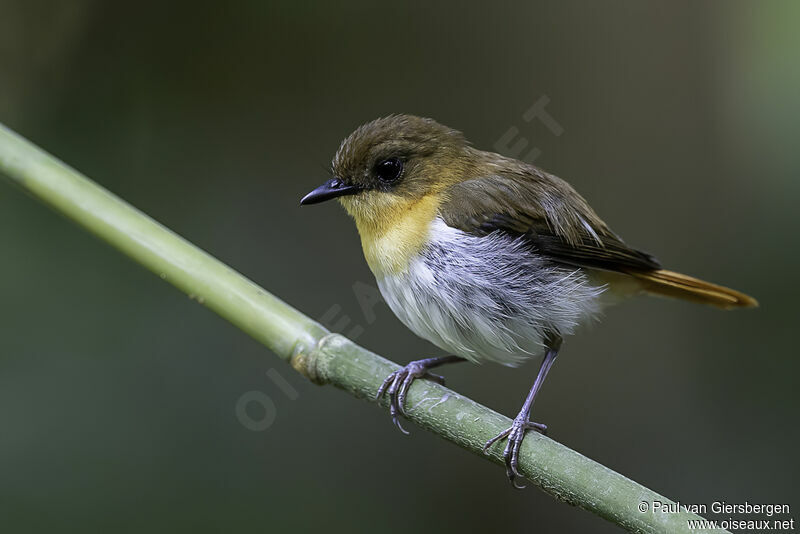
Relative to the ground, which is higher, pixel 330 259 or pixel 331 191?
pixel 330 259

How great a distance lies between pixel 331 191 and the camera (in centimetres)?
256

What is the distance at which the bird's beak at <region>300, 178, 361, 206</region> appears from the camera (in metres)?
2.52

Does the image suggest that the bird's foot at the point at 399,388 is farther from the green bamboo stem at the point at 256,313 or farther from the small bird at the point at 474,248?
the green bamboo stem at the point at 256,313

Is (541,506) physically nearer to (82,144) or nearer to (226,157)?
(226,157)

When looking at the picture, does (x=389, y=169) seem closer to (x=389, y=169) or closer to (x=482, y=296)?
(x=389, y=169)

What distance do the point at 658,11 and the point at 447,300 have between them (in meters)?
2.43

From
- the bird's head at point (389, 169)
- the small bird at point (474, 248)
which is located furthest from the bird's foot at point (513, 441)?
the bird's head at point (389, 169)

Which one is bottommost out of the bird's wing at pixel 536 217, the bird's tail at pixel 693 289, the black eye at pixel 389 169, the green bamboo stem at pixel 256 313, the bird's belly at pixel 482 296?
the green bamboo stem at pixel 256 313

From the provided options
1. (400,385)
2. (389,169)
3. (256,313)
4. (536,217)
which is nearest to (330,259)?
(389,169)

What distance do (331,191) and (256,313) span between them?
735 mm

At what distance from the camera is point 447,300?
7.97 feet

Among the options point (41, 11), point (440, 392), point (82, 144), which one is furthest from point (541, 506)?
point (41, 11)

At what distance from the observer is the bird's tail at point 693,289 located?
270 centimetres

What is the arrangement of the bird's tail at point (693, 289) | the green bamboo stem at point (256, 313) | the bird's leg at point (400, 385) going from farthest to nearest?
the bird's tail at point (693, 289) → the bird's leg at point (400, 385) → the green bamboo stem at point (256, 313)
